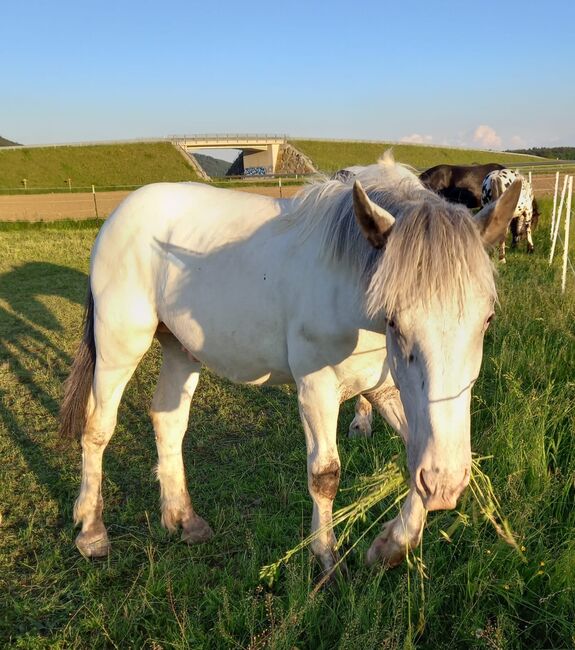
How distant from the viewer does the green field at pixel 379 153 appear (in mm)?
57156

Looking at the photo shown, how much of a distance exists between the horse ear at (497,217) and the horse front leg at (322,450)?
35.0 inches

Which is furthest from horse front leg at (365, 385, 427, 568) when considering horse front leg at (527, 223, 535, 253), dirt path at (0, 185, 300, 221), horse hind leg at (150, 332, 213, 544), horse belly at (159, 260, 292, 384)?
dirt path at (0, 185, 300, 221)

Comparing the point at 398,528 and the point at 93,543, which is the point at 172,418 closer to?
the point at 93,543

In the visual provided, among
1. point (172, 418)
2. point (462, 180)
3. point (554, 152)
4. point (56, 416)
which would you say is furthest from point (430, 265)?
point (554, 152)

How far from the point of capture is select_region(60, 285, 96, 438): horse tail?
3.28 meters

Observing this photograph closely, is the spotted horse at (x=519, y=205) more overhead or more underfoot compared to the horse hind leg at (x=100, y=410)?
more overhead

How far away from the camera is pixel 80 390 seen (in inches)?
129


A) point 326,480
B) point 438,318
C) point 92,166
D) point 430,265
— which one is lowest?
point 326,480

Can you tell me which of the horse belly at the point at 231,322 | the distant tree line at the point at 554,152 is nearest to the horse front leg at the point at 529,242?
the horse belly at the point at 231,322

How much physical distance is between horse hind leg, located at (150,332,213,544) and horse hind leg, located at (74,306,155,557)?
244 millimetres

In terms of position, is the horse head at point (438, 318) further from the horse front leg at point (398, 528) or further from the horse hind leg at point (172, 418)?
the horse hind leg at point (172, 418)

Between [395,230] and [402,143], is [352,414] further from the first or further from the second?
[402,143]

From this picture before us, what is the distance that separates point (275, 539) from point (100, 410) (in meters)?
→ 1.31

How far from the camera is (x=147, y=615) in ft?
7.94
